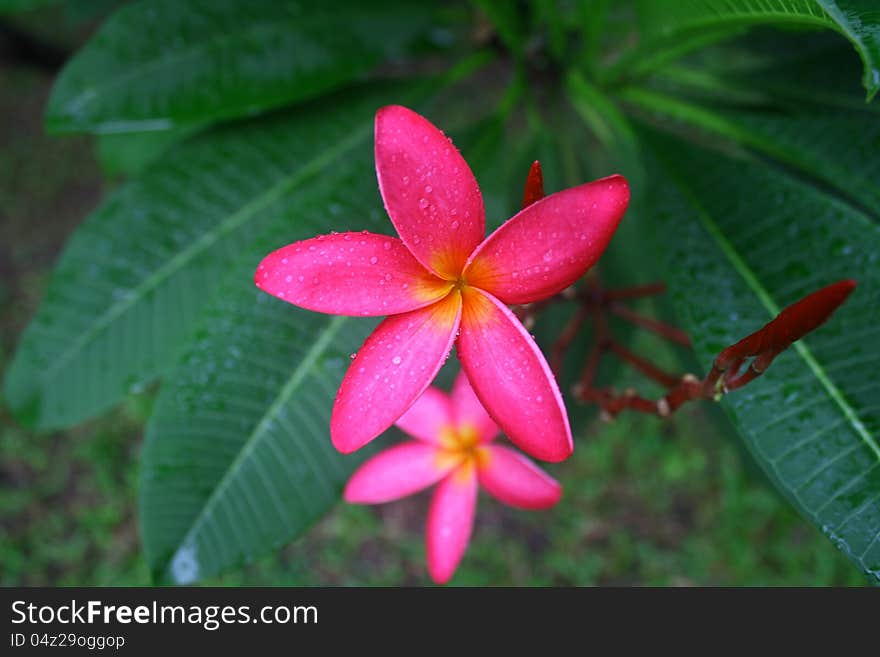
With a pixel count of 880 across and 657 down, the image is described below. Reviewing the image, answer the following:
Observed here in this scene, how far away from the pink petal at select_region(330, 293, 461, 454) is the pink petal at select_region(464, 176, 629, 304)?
1.9 inches

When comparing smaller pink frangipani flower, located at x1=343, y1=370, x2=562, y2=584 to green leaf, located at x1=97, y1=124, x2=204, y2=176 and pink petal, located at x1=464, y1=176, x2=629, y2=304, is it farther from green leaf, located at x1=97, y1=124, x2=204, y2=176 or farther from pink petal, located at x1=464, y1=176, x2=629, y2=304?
green leaf, located at x1=97, y1=124, x2=204, y2=176

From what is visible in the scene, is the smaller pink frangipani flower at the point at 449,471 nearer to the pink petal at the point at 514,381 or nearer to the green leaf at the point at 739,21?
the pink petal at the point at 514,381

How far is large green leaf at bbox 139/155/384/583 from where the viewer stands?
836 mm

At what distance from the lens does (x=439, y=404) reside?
87cm

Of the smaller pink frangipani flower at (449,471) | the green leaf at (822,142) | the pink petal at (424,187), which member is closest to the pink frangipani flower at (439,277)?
the pink petal at (424,187)

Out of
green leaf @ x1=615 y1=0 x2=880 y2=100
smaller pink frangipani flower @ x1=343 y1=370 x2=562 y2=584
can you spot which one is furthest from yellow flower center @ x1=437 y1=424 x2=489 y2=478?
green leaf @ x1=615 y1=0 x2=880 y2=100

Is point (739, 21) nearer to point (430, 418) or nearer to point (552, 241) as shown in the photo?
point (552, 241)

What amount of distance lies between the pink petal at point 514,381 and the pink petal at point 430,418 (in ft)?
1.09

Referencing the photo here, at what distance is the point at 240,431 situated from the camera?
2.75ft

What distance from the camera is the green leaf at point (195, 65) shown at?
1.01 metres

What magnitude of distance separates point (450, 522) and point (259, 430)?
0.23 m

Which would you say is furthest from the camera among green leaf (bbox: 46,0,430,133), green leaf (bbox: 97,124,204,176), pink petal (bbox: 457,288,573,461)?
green leaf (bbox: 97,124,204,176)

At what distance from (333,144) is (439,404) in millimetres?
488
